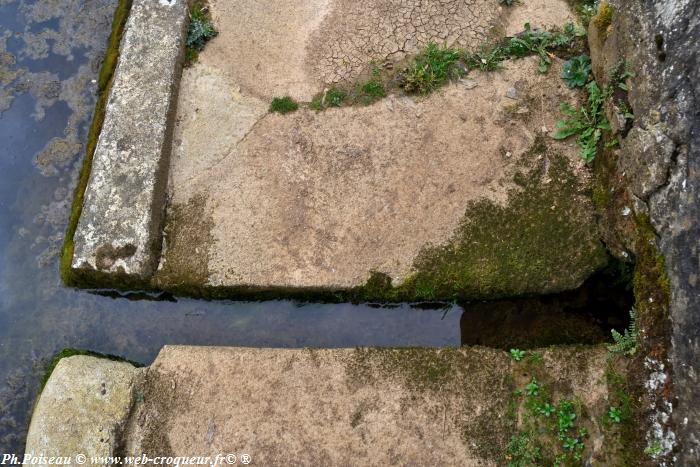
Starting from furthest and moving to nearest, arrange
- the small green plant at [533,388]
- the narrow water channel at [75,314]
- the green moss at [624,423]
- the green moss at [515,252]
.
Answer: the narrow water channel at [75,314], the green moss at [515,252], the small green plant at [533,388], the green moss at [624,423]

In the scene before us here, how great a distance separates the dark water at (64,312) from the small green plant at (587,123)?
1.32 m

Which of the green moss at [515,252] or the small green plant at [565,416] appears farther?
the green moss at [515,252]

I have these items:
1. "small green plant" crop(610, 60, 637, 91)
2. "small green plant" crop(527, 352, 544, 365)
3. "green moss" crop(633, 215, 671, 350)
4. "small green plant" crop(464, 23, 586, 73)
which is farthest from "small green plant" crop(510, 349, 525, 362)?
"small green plant" crop(464, 23, 586, 73)

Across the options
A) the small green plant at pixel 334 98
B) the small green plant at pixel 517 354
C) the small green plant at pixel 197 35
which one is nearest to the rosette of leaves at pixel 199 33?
the small green plant at pixel 197 35

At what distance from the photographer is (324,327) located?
3.61m

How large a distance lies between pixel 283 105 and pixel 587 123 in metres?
1.99

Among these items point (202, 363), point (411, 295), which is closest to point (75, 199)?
point (202, 363)

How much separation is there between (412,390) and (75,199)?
2.55 metres

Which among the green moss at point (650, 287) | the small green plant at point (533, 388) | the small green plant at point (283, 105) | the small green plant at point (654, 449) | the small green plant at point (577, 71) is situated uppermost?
the small green plant at point (577, 71)

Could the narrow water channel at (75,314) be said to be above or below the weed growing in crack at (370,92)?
below

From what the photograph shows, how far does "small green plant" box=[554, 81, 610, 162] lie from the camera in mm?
3467

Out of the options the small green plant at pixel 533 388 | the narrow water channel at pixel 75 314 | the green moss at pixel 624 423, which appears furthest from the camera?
the narrow water channel at pixel 75 314

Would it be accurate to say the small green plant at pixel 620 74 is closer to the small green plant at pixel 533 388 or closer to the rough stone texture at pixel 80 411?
the small green plant at pixel 533 388

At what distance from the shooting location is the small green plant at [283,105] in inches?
148
